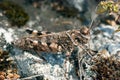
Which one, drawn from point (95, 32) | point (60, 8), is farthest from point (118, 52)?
point (60, 8)

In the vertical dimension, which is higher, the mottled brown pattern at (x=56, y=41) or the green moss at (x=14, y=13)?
the green moss at (x=14, y=13)

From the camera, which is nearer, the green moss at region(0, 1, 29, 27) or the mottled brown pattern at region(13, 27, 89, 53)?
the mottled brown pattern at region(13, 27, 89, 53)

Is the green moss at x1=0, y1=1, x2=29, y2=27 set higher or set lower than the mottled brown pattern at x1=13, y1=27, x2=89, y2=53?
higher

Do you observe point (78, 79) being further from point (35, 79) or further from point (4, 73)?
point (4, 73)

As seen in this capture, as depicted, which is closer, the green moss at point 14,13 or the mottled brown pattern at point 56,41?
the mottled brown pattern at point 56,41

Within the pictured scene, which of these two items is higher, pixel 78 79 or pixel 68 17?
pixel 68 17
